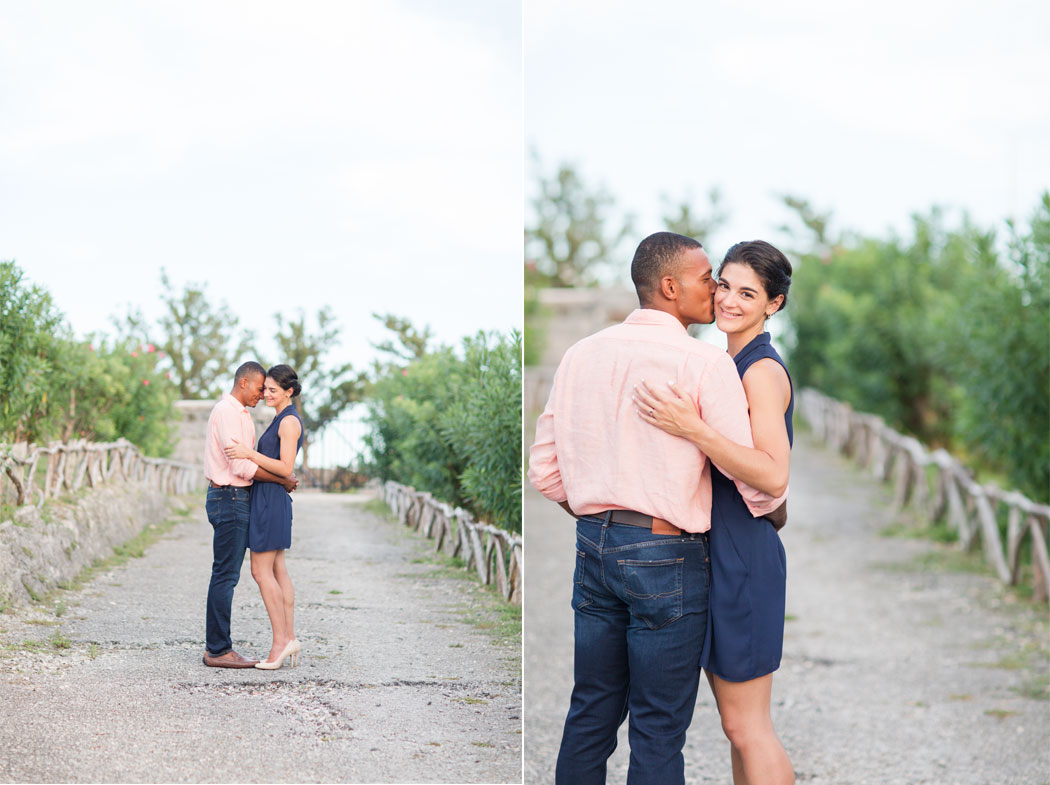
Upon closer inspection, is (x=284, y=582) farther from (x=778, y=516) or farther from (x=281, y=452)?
(x=778, y=516)

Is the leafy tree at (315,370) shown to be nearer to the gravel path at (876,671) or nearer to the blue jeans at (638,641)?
the blue jeans at (638,641)

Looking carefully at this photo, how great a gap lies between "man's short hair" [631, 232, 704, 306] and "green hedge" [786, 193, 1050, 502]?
19.9ft

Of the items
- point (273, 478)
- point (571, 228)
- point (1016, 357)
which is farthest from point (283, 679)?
point (571, 228)

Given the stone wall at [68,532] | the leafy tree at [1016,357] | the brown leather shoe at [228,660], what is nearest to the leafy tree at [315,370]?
the stone wall at [68,532]

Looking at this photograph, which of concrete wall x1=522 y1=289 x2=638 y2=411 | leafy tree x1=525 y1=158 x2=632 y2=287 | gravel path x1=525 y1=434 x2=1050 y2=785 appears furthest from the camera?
leafy tree x1=525 y1=158 x2=632 y2=287

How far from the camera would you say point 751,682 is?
2.88m

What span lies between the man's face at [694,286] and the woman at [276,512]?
1438mm

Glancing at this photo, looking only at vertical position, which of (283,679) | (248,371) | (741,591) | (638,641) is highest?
(248,371)

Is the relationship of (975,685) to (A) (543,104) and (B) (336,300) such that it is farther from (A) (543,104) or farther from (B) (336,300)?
(A) (543,104)

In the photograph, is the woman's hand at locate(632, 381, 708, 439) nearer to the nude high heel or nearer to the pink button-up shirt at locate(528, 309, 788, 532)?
the pink button-up shirt at locate(528, 309, 788, 532)

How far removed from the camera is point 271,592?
12.2ft

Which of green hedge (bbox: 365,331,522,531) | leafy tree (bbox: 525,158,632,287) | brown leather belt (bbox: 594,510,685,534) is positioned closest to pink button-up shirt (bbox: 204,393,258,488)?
green hedge (bbox: 365,331,522,531)

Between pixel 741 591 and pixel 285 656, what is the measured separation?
5.19 feet

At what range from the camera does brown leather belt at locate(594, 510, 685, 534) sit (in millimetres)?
2748
